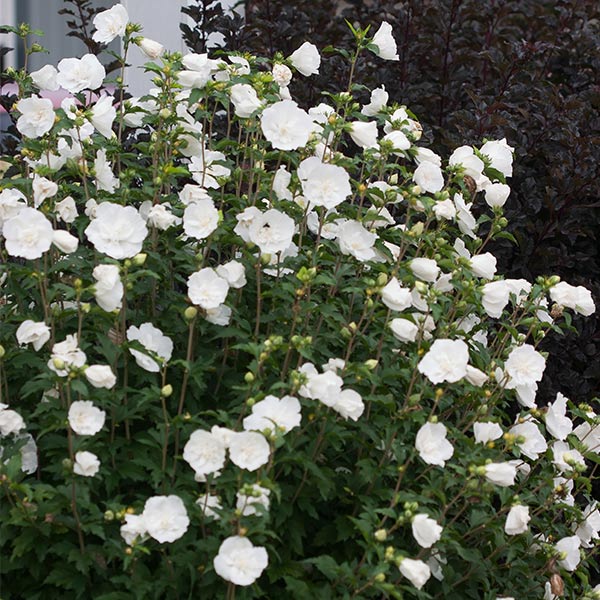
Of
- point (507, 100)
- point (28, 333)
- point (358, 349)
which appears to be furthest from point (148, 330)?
point (507, 100)

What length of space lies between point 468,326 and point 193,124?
915mm

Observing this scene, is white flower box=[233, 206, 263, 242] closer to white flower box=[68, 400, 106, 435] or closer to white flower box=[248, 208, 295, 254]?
white flower box=[248, 208, 295, 254]

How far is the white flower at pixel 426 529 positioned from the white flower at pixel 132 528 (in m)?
0.54

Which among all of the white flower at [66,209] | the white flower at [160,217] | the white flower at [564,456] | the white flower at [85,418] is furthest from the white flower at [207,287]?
the white flower at [564,456]

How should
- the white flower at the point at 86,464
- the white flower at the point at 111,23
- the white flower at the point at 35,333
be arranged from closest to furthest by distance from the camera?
the white flower at the point at 86,464 < the white flower at the point at 35,333 < the white flower at the point at 111,23

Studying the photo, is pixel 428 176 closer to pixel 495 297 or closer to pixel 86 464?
pixel 495 297

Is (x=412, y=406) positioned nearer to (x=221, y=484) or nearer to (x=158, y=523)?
(x=221, y=484)

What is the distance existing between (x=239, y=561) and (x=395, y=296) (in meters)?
0.69

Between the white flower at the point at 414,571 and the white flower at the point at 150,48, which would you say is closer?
the white flower at the point at 414,571

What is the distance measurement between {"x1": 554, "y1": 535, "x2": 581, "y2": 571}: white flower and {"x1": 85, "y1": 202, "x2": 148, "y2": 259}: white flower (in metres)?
1.26

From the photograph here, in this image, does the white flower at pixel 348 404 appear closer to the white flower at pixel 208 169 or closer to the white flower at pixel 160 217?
the white flower at pixel 160 217

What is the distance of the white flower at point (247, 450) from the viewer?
6.73 ft

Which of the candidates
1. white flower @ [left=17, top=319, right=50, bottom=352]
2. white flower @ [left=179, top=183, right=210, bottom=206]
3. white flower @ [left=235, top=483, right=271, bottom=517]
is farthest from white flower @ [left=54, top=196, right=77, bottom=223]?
white flower @ [left=235, top=483, right=271, bottom=517]

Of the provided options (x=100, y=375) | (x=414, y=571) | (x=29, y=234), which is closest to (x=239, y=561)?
(x=414, y=571)
